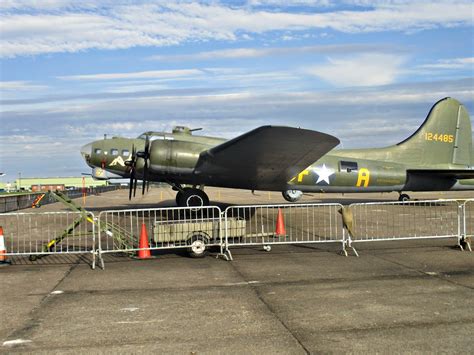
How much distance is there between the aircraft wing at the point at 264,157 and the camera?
1498 cm

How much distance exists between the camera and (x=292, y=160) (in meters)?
17.3

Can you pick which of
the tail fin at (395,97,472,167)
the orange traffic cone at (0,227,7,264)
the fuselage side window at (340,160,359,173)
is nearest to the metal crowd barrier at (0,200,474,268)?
the orange traffic cone at (0,227,7,264)

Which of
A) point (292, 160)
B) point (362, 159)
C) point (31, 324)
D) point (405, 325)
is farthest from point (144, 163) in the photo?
point (405, 325)

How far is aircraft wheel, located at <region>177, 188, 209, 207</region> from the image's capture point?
19.7 metres

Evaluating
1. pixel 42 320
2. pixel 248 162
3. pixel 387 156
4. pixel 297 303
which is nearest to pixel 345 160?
pixel 387 156

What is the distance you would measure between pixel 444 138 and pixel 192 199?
13843mm

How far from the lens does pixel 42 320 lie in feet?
19.8

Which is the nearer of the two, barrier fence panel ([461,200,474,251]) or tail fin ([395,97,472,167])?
barrier fence panel ([461,200,474,251])

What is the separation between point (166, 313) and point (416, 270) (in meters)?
5.19

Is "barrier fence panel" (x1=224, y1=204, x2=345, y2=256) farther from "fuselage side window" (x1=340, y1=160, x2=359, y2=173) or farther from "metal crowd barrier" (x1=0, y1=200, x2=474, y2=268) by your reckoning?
"fuselage side window" (x1=340, y1=160, x2=359, y2=173)

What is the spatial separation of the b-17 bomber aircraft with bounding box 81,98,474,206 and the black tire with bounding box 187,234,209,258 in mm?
4933

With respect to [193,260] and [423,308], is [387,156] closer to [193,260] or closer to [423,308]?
[193,260]

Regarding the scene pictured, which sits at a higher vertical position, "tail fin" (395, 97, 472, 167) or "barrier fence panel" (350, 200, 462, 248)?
"tail fin" (395, 97, 472, 167)

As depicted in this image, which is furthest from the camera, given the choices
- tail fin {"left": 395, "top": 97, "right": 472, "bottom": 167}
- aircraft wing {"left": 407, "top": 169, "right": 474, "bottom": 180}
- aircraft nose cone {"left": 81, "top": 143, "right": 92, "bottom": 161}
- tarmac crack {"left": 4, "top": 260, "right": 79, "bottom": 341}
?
tail fin {"left": 395, "top": 97, "right": 472, "bottom": 167}
